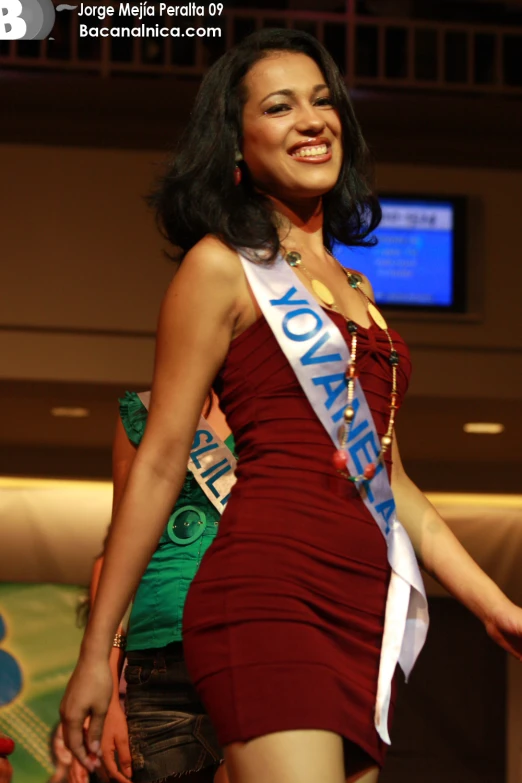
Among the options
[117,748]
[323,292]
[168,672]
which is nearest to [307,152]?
[323,292]

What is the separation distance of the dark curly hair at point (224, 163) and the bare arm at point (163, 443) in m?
0.07

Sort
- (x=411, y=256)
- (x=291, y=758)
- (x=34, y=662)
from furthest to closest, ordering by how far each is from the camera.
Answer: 1. (x=411, y=256)
2. (x=34, y=662)
3. (x=291, y=758)

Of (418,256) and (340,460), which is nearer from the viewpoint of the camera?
(340,460)

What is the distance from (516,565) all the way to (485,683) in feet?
1.77

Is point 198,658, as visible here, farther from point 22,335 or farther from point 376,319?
point 22,335

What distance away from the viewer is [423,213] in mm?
4516

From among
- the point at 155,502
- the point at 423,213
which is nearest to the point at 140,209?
the point at 423,213

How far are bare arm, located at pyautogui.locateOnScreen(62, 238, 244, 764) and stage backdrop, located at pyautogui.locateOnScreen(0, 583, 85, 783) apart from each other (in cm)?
299

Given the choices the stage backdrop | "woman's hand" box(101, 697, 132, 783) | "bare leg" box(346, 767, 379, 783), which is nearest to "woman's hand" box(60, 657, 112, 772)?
"bare leg" box(346, 767, 379, 783)

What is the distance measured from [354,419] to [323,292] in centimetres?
18

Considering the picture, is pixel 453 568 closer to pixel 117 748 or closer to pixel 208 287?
pixel 208 287

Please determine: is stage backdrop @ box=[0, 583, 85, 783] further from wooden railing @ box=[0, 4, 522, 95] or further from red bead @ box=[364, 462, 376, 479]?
red bead @ box=[364, 462, 376, 479]

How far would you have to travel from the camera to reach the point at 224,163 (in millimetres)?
1596

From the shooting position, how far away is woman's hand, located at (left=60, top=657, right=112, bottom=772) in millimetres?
1298
